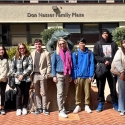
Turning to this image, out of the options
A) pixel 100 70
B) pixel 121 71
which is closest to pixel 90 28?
pixel 100 70

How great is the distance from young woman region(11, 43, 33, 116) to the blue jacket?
1.06 meters

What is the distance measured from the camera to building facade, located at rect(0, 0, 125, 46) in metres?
20.6

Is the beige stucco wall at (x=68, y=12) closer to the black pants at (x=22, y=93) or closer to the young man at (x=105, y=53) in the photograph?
the young man at (x=105, y=53)

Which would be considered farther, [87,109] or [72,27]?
[72,27]

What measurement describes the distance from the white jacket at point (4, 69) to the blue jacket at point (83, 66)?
1.61m

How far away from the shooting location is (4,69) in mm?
6633

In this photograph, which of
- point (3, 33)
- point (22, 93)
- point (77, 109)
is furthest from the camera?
point (3, 33)

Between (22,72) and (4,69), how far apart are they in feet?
1.51

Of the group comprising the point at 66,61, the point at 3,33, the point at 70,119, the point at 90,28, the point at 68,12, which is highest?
the point at 68,12

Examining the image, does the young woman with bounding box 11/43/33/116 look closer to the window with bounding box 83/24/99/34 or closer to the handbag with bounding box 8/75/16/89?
the handbag with bounding box 8/75/16/89

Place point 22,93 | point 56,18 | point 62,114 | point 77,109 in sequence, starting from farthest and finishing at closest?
1. point 56,18
2. point 77,109
3. point 22,93
4. point 62,114

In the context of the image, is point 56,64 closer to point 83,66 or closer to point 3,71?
point 83,66

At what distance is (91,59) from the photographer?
6652 millimetres

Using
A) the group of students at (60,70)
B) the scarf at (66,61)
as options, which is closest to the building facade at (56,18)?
the group of students at (60,70)
